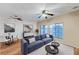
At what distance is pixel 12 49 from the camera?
5.57 feet

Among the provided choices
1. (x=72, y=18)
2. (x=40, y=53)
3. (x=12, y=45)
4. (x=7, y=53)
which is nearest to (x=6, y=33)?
(x=12, y=45)

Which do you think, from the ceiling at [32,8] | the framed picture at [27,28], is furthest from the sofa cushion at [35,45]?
the ceiling at [32,8]

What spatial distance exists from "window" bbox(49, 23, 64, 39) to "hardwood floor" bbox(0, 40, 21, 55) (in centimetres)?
66

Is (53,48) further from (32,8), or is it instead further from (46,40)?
(32,8)

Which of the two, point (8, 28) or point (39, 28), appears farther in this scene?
point (39, 28)

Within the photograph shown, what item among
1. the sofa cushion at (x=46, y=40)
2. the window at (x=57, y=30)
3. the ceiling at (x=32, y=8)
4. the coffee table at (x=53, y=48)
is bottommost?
the coffee table at (x=53, y=48)

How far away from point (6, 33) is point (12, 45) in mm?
246

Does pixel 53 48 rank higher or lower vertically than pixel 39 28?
lower

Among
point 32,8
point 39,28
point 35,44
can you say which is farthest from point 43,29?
point 32,8

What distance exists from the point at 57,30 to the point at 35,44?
0.50 metres

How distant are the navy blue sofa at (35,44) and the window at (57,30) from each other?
10 cm

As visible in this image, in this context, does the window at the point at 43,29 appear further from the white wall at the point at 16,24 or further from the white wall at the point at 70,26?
the white wall at the point at 16,24

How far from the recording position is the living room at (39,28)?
1.66 m

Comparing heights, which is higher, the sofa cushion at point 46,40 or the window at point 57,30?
the window at point 57,30
